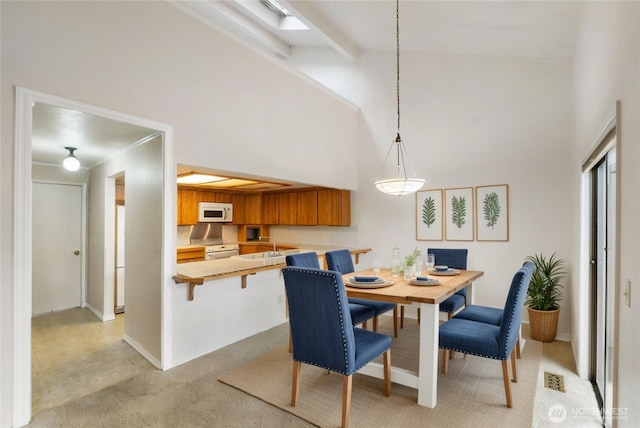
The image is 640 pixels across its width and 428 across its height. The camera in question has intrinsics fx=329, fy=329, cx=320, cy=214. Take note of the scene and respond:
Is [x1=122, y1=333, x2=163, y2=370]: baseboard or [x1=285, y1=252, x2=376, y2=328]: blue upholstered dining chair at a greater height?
[x1=285, y1=252, x2=376, y2=328]: blue upholstered dining chair

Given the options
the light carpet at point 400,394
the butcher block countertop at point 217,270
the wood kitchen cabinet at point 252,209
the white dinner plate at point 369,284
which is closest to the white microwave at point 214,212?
the wood kitchen cabinet at point 252,209

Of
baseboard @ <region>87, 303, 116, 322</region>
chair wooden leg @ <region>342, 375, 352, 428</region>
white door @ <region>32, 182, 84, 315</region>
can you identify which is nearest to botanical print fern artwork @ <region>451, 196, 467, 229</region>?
chair wooden leg @ <region>342, 375, 352, 428</region>

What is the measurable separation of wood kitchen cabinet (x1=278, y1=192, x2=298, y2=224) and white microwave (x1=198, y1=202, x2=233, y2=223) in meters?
0.98

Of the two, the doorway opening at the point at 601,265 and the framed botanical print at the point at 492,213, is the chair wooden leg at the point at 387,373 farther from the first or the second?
the framed botanical print at the point at 492,213

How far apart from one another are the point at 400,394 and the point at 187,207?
454 centimetres

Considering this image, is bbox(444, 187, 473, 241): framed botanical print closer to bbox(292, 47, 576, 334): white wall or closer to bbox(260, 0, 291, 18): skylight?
bbox(292, 47, 576, 334): white wall

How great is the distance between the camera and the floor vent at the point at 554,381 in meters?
2.59

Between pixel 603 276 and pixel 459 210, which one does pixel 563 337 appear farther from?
pixel 459 210

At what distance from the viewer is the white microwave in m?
5.78

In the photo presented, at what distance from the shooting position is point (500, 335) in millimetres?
2303

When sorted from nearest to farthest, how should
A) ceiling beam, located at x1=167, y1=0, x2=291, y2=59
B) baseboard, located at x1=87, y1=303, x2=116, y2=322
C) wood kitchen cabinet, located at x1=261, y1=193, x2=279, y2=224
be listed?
baseboard, located at x1=87, y1=303, x2=116, y2=322 < ceiling beam, located at x1=167, y1=0, x2=291, y2=59 < wood kitchen cabinet, located at x1=261, y1=193, x2=279, y2=224

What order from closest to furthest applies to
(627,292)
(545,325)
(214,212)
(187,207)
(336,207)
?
(627,292) < (545,325) < (336,207) < (187,207) < (214,212)

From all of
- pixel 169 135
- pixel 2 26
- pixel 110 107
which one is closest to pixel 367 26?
pixel 169 135

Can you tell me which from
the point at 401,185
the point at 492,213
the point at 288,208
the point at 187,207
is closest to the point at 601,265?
the point at 401,185
